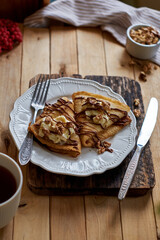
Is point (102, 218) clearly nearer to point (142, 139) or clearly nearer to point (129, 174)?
point (129, 174)

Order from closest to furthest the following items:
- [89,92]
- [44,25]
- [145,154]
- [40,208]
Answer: [40,208], [145,154], [89,92], [44,25]

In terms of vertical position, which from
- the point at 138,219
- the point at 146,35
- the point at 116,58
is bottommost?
the point at 138,219

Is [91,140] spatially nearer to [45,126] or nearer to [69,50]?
[45,126]

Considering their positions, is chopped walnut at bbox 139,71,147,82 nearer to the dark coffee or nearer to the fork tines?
the fork tines

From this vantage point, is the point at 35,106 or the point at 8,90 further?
the point at 8,90

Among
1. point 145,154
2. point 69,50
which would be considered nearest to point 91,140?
point 145,154

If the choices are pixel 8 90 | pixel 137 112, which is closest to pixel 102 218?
pixel 137 112

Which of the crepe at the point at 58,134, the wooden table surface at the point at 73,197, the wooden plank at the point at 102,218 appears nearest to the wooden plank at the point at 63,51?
the wooden table surface at the point at 73,197

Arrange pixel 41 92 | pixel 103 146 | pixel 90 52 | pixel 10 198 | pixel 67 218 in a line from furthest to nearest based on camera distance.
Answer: pixel 90 52, pixel 41 92, pixel 103 146, pixel 67 218, pixel 10 198

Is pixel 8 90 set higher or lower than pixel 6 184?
lower
